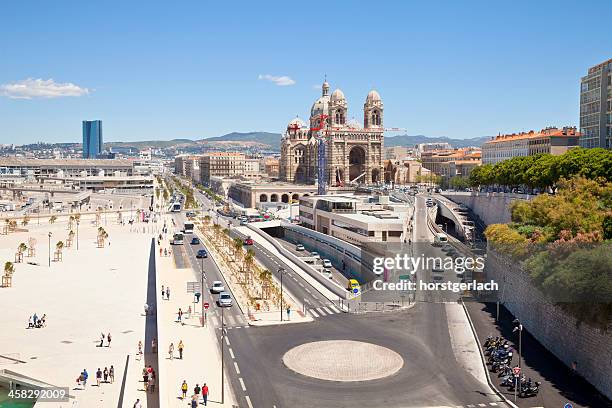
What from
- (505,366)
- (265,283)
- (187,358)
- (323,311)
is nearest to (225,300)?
(265,283)

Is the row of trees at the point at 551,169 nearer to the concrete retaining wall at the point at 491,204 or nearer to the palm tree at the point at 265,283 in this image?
the concrete retaining wall at the point at 491,204

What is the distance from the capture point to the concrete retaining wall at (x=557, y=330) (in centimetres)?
2419

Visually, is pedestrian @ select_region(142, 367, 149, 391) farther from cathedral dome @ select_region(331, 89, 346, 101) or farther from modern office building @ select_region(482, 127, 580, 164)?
cathedral dome @ select_region(331, 89, 346, 101)

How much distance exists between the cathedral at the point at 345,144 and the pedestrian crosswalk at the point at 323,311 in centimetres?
8350

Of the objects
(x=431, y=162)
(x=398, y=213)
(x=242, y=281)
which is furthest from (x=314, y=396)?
(x=431, y=162)

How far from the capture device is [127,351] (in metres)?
29.8

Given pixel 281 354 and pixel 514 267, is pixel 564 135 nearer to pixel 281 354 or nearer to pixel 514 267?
pixel 514 267

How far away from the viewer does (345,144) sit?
12862cm

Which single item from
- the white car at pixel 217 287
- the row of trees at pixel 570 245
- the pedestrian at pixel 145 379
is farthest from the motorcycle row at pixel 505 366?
the white car at pixel 217 287

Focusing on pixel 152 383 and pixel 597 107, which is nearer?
pixel 152 383

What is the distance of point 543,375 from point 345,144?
10449cm

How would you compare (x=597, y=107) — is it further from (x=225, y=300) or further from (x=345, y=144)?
(x=345, y=144)

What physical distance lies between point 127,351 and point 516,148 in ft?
291

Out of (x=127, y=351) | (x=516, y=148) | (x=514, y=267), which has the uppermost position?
(x=516, y=148)
